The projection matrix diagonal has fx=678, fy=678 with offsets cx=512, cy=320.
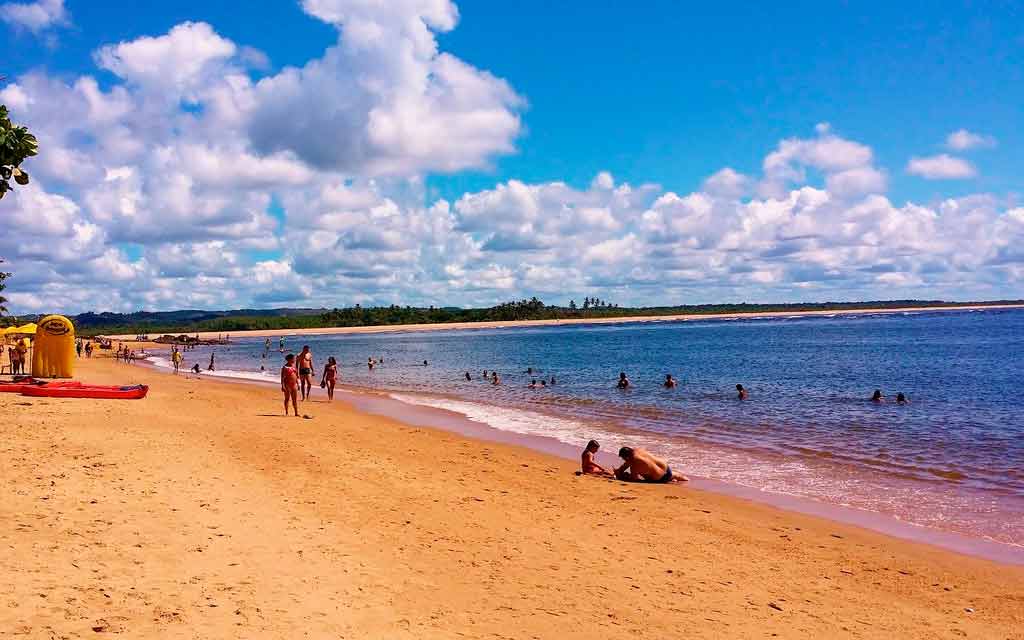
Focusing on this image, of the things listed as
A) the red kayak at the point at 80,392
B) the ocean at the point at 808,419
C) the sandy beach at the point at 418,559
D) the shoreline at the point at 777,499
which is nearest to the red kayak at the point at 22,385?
the red kayak at the point at 80,392

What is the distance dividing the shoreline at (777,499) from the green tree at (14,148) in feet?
38.0

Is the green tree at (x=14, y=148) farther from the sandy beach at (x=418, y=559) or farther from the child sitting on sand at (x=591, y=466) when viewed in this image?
the child sitting on sand at (x=591, y=466)

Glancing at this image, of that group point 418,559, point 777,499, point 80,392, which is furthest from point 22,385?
point 777,499

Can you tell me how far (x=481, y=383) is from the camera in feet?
123

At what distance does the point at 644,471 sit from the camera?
44.1 feet

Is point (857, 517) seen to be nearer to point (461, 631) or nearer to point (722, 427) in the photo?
point (461, 631)

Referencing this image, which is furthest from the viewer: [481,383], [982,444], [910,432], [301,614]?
[481,383]

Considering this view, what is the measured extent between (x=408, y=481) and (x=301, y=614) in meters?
6.13

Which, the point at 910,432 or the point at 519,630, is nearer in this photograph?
the point at 519,630

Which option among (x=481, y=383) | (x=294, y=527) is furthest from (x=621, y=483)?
(x=481, y=383)

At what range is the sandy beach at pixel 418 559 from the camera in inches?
237

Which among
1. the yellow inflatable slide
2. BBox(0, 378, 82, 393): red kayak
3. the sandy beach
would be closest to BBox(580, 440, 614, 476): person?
the sandy beach

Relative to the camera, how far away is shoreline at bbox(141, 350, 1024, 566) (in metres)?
9.58

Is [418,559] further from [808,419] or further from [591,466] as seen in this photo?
[808,419]
